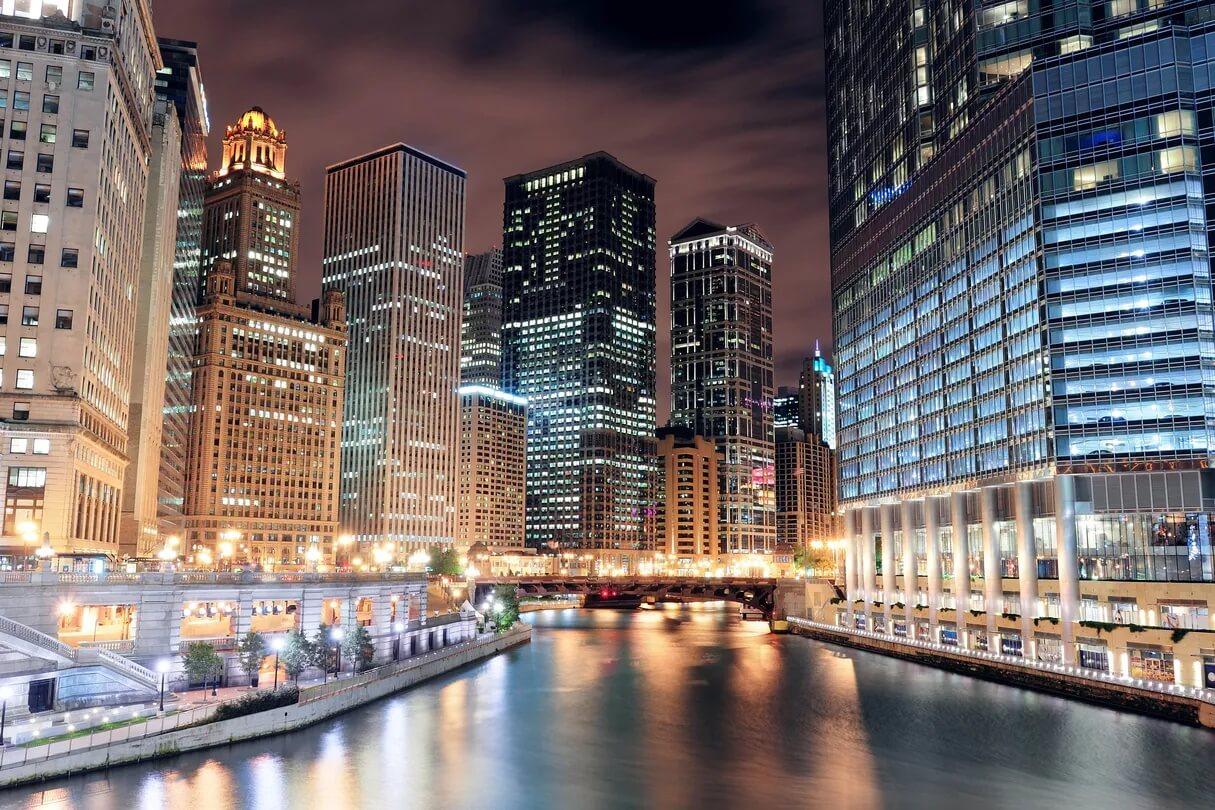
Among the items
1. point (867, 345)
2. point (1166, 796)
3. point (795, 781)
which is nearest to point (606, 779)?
point (795, 781)

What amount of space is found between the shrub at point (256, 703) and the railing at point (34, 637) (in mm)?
10111

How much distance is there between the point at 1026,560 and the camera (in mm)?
111812

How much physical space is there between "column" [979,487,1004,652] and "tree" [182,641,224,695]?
283ft

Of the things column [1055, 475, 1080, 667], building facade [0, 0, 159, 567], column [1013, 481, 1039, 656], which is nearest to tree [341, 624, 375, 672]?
building facade [0, 0, 159, 567]

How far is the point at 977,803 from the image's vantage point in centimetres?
5862

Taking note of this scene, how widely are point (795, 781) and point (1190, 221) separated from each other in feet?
246

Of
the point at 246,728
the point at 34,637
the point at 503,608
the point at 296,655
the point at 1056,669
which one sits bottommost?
the point at 246,728

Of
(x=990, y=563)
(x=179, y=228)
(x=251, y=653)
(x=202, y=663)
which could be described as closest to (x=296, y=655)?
(x=251, y=653)

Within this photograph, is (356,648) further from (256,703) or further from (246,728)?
(246,728)

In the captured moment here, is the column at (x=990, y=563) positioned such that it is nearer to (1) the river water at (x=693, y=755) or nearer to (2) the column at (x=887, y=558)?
(1) the river water at (x=693, y=755)

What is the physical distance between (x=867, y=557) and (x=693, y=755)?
317 feet

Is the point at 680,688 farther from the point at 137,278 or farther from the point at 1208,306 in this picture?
the point at 137,278

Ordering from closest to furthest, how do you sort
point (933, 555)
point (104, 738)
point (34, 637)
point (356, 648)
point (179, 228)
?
point (104, 738) → point (34, 637) → point (356, 648) → point (933, 555) → point (179, 228)

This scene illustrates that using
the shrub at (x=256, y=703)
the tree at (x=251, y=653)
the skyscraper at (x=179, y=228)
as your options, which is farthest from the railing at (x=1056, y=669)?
the skyscraper at (x=179, y=228)
